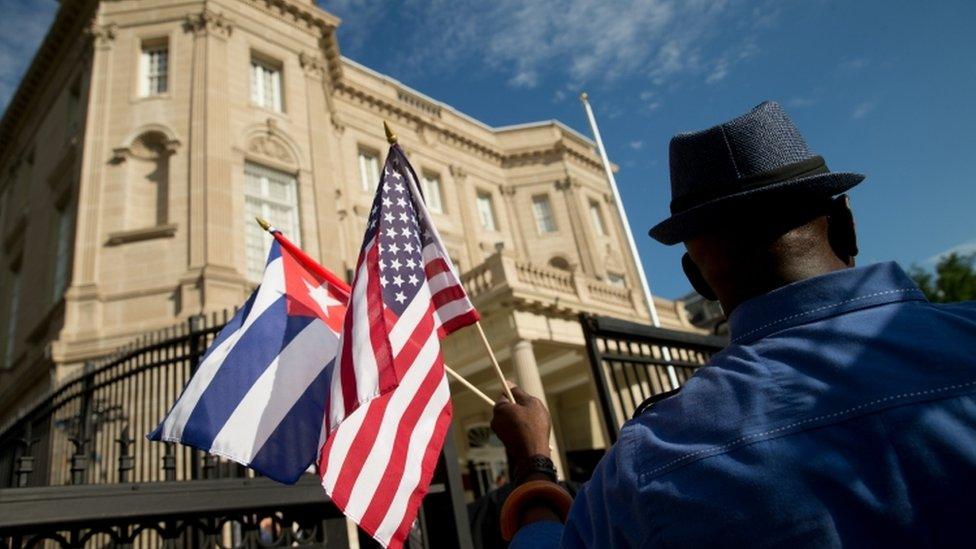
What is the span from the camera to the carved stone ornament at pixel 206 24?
48.5 feet

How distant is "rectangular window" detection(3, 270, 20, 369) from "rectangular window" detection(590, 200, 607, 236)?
21705 millimetres

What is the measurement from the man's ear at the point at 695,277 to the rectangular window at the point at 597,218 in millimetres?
25853

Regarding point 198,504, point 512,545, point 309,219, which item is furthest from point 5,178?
point 512,545

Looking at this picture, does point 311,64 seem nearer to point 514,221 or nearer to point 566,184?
point 514,221

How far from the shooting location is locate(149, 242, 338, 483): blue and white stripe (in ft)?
9.84

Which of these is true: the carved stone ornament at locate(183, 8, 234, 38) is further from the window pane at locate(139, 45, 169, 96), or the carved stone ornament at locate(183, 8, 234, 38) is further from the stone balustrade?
the stone balustrade

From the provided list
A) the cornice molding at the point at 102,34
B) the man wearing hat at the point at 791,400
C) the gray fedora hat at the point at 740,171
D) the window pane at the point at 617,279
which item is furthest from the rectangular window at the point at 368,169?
the man wearing hat at the point at 791,400

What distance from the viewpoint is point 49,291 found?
47.1 feet

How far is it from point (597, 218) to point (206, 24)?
1852 centimetres

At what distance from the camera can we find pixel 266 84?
52.7 feet


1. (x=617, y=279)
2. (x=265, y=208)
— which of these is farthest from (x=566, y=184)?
(x=265, y=208)

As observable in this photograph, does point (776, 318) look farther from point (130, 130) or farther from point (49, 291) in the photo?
point (49, 291)

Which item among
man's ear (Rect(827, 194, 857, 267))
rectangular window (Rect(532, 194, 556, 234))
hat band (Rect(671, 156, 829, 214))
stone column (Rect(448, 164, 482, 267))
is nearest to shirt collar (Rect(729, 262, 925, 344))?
man's ear (Rect(827, 194, 857, 267))

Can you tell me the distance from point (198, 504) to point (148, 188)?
12768mm
